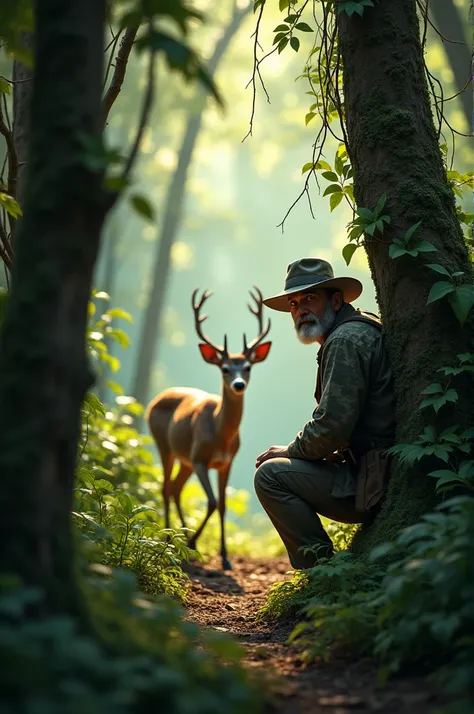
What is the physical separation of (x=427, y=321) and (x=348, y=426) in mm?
755

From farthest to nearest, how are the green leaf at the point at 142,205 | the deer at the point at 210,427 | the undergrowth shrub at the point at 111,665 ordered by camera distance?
the deer at the point at 210,427 < the green leaf at the point at 142,205 < the undergrowth shrub at the point at 111,665

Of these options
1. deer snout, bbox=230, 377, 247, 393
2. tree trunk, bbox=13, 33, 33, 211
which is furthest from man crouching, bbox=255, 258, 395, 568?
deer snout, bbox=230, 377, 247, 393

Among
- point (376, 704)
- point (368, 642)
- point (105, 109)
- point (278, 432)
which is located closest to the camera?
point (376, 704)

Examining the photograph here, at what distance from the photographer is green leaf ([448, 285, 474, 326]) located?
3832 mm

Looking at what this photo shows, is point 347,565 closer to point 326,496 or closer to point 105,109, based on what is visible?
point 326,496

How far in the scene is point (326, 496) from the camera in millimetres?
4617

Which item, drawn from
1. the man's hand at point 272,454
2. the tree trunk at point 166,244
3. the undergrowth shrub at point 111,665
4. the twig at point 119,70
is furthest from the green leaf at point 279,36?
the tree trunk at point 166,244

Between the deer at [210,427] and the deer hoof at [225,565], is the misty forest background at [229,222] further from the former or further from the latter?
the deer hoof at [225,565]

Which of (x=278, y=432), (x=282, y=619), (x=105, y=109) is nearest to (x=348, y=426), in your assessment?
(x=282, y=619)

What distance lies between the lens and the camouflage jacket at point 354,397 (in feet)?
14.3

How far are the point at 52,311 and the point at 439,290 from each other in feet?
7.38

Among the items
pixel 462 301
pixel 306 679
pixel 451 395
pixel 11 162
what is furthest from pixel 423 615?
pixel 11 162

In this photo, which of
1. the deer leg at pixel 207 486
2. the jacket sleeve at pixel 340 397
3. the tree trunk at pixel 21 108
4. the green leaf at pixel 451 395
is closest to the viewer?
the green leaf at pixel 451 395

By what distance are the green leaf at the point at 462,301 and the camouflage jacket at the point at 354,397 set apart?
649 mm
